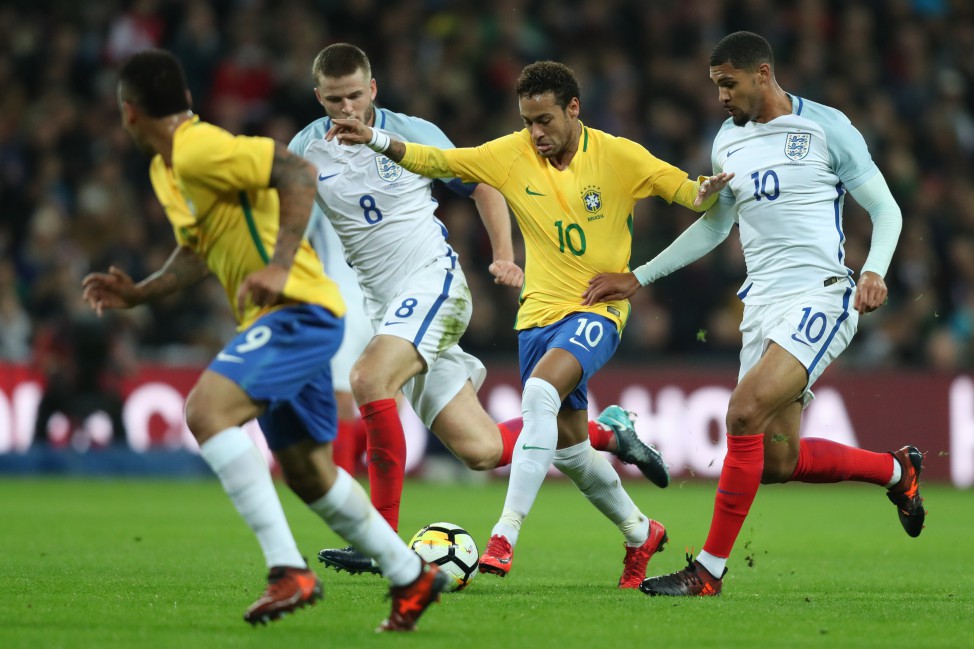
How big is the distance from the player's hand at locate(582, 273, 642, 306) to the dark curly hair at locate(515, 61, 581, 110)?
853 millimetres

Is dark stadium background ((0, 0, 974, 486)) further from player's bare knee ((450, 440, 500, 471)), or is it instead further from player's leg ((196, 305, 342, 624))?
player's leg ((196, 305, 342, 624))

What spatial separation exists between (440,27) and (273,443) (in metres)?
13.9

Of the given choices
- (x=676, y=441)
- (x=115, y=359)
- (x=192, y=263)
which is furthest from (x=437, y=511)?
(x=192, y=263)

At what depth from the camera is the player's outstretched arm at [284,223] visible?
516 centimetres

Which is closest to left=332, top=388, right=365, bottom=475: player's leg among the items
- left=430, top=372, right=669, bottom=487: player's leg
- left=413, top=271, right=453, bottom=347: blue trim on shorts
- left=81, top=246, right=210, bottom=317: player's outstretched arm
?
left=430, top=372, right=669, bottom=487: player's leg

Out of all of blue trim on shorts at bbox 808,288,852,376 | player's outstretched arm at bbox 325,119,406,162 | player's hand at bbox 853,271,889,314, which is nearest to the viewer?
player's hand at bbox 853,271,889,314

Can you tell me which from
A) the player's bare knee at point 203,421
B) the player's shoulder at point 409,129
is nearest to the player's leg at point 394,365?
the player's shoulder at point 409,129

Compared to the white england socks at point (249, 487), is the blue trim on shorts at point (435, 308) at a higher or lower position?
higher

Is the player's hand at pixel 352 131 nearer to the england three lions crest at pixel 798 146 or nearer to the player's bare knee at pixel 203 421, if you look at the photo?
the player's bare knee at pixel 203 421

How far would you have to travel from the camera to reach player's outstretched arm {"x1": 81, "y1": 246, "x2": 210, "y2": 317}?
5.69 meters

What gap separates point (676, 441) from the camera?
14484 millimetres

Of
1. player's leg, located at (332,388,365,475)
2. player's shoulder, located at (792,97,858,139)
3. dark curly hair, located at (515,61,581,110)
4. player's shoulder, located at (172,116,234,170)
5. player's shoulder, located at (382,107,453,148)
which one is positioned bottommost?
Result: player's leg, located at (332,388,365,475)

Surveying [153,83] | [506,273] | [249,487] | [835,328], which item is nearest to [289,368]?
[249,487]

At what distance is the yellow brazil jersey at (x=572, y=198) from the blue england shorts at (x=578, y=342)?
0.17 feet
